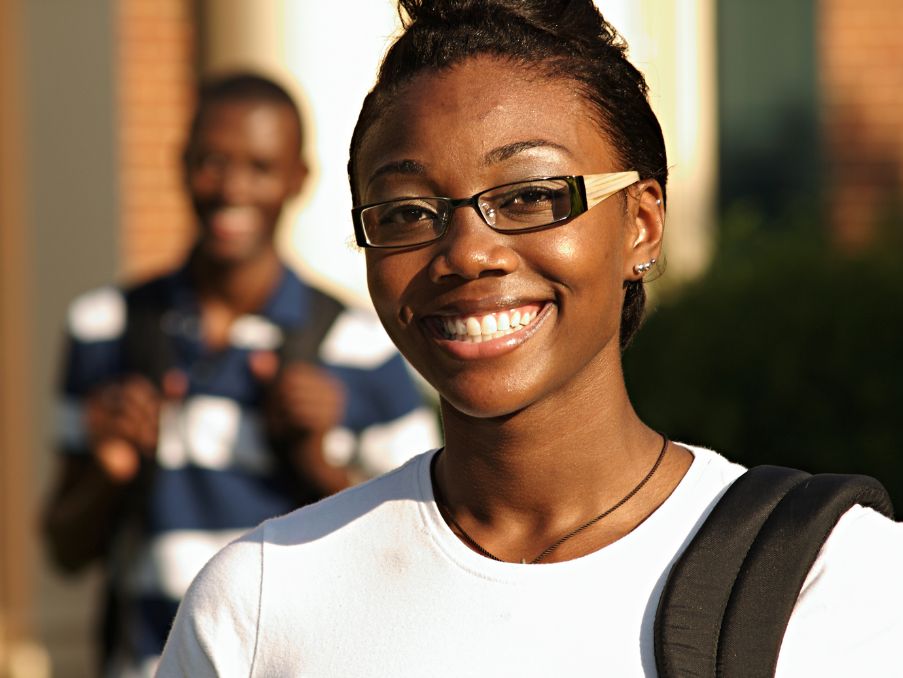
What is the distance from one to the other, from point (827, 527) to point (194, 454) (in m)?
2.27

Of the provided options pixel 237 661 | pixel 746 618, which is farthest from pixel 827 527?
pixel 237 661

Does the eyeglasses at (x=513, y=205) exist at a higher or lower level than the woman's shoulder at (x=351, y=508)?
higher

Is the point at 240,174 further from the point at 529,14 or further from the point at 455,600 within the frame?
the point at 455,600

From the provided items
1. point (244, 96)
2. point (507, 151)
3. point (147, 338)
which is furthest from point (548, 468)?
point (244, 96)

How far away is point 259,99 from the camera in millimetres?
4266

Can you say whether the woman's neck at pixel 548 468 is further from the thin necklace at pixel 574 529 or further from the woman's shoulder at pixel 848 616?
the woman's shoulder at pixel 848 616

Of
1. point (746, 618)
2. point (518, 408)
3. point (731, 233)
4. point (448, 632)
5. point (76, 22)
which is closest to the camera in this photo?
point (746, 618)

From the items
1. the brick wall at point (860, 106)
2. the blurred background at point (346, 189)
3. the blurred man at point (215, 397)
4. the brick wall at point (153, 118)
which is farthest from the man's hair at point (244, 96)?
the brick wall at point (860, 106)

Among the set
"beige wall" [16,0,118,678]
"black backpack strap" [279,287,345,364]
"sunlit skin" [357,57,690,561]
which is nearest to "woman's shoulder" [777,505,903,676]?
"sunlit skin" [357,57,690,561]

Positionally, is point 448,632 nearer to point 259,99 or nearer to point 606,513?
point 606,513

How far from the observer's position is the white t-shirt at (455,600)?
178 centimetres

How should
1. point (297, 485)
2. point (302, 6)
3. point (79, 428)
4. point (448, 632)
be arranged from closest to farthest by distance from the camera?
point (448, 632) → point (297, 485) → point (79, 428) → point (302, 6)

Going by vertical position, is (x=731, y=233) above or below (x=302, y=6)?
below

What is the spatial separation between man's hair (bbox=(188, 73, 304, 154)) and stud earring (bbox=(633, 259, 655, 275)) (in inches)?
89.4
